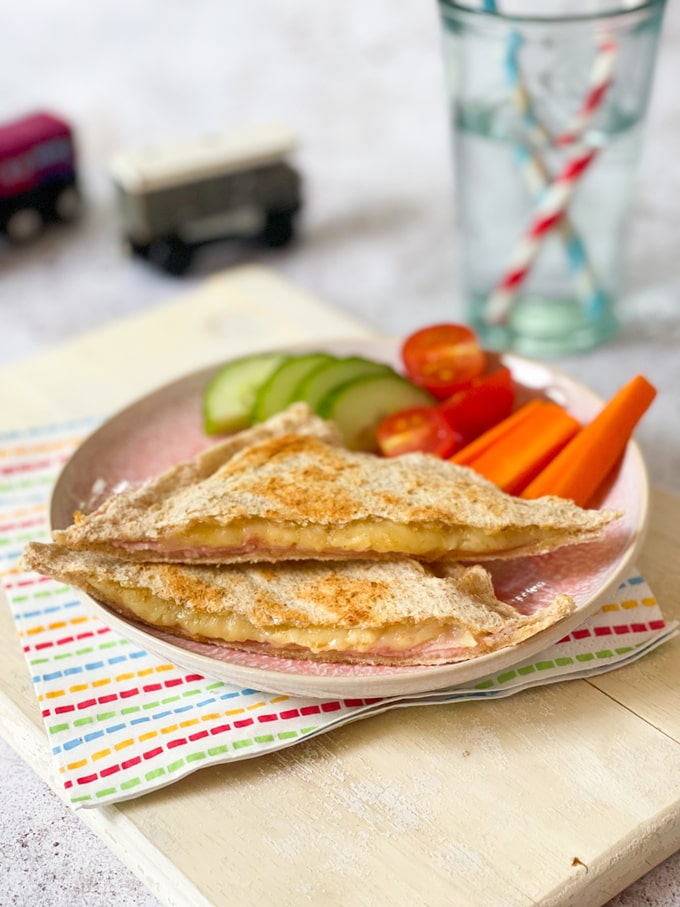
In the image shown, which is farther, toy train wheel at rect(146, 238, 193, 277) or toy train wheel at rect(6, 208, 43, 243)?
toy train wheel at rect(6, 208, 43, 243)

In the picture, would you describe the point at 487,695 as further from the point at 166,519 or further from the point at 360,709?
the point at 166,519

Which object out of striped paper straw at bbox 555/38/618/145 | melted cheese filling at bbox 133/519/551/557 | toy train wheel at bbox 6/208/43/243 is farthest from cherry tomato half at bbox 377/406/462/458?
toy train wheel at bbox 6/208/43/243

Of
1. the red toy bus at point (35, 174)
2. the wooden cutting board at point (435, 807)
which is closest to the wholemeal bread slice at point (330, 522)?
the wooden cutting board at point (435, 807)

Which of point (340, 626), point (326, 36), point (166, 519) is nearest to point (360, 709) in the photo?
point (340, 626)

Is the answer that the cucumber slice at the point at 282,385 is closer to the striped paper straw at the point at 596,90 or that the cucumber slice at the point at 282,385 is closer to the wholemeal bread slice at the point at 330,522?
the wholemeal bread slice at the point at 330,522

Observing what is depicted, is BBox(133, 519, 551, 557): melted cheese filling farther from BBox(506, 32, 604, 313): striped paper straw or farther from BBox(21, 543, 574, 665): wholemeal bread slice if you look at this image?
BBox(506, 32, 604, 313): striped paper straw

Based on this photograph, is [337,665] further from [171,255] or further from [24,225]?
[24,225]

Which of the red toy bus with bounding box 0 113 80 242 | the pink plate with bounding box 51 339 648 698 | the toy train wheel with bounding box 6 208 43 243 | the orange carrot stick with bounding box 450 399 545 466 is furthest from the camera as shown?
the toy train wheel with bounding box 6 208 43 243
